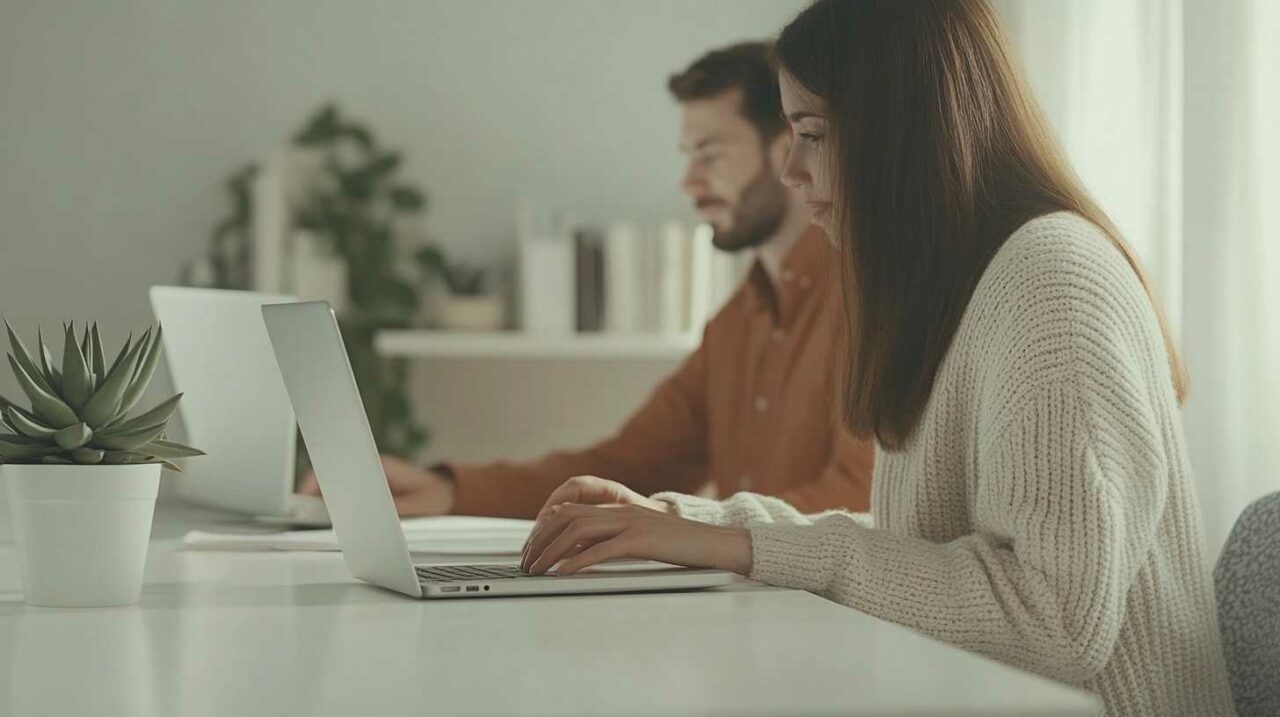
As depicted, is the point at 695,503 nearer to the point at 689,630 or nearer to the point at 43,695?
the point at 689,630

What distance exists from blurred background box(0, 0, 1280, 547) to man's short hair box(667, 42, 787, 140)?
59cm

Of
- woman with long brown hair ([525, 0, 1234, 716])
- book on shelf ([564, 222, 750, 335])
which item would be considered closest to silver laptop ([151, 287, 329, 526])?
woman with long brown hair ([525, 0, 1234, 716])

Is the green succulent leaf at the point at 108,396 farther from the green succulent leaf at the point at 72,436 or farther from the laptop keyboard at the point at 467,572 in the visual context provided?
the laptop keyboard at the point at 467,572

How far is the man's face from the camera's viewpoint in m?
2.74

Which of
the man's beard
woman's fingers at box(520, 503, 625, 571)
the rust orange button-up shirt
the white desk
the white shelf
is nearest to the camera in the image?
the white desk

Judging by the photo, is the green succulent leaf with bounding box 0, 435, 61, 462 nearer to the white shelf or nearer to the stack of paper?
the stack of paper

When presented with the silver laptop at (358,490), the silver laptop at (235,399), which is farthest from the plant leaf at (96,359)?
the silver laptop at (235,399)

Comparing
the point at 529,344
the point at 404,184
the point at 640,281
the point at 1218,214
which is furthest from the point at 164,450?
the point at 404,184

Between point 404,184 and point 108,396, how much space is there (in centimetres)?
248

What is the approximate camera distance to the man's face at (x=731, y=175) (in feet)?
8.98

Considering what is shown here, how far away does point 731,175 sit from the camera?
2789mm

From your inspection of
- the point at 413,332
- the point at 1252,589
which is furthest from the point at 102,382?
the point at 413,332

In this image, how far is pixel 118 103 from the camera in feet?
11.4

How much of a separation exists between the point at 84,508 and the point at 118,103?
261 cm
